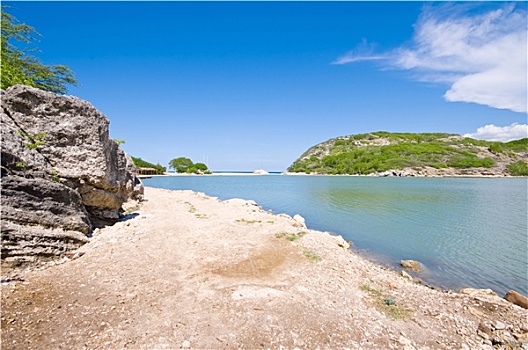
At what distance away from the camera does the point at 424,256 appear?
13.1 meters

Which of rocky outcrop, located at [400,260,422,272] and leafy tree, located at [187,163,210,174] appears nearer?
rocky outcrop, located at [400,260,422,272]

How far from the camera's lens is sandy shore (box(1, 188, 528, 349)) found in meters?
4.36

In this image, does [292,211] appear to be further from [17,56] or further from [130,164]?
[17,56]

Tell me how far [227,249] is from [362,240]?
1006 centimetres

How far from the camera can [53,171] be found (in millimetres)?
8148

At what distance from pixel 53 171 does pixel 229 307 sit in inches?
282

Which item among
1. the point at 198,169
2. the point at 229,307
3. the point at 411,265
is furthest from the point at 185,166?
the point at 229,307

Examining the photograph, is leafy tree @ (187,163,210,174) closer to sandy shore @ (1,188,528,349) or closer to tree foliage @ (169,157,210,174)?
tree foliage @ (169,157,210,174)

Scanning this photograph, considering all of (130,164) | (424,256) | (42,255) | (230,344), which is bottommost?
(424,256)

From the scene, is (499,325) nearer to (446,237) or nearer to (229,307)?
(229,307)

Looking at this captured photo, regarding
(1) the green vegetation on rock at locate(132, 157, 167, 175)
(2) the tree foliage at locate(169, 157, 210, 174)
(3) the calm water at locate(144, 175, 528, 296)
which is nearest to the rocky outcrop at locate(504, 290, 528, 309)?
(3) the calm water at locate(144, 175, 528, 296)

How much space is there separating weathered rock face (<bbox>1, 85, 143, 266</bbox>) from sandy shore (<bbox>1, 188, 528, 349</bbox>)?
862mm

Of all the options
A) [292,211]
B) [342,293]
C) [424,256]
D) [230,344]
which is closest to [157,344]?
[230,344]

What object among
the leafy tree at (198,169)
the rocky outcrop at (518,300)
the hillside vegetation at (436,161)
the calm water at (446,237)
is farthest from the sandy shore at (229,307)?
the hillside vegetation at (436,161)
